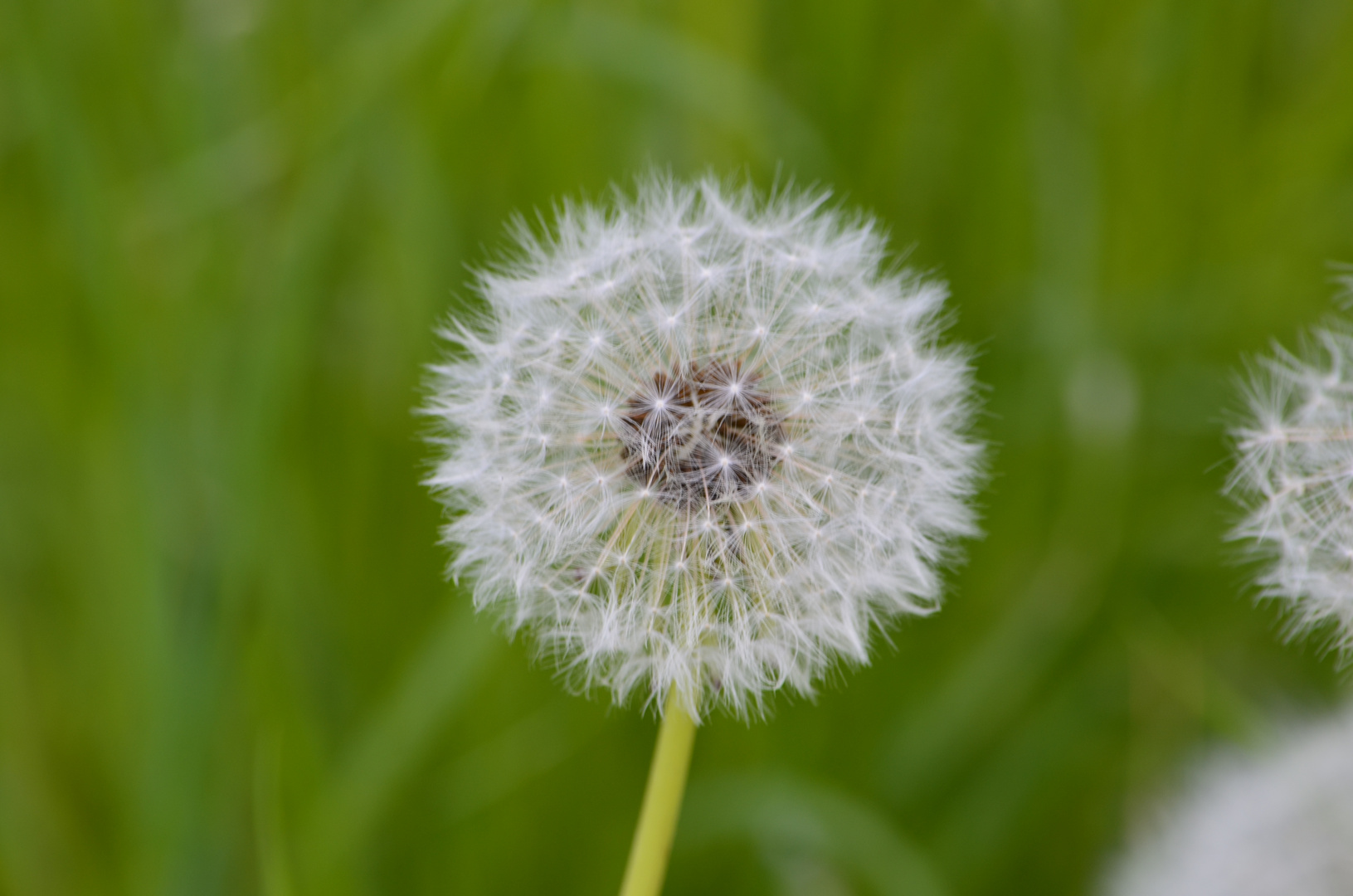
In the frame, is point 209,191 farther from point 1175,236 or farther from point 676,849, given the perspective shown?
point 1175,236


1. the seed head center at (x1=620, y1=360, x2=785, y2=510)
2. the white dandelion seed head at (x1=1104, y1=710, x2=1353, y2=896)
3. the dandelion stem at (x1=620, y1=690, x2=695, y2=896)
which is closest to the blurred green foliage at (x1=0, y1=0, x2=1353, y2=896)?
the white dandelion seed head at (x1=1104, y1=710, x2=1353, y2=896)

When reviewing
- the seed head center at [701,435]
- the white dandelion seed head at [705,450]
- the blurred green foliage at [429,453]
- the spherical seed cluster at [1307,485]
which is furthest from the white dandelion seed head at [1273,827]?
the seed head center at [701,435]

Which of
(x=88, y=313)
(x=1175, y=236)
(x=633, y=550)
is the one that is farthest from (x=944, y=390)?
(x=1175, y=236)

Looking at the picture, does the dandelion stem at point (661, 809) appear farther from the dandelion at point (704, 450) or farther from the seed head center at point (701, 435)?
the seed head center at point (701, 435)

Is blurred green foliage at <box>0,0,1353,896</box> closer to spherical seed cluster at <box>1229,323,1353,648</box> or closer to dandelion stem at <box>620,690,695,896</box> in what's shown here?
spherical seed cluster at <box>1229,323,1353,648</box>

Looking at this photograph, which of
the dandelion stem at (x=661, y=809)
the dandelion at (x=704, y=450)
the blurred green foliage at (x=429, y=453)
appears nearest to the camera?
the dandelion stem at (x=661, y=809)
